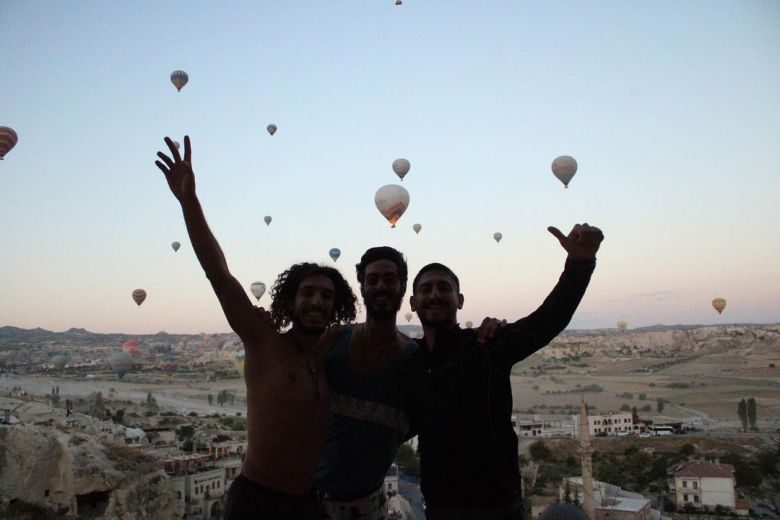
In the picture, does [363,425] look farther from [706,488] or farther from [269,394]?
[706,488]

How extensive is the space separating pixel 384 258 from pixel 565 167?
15862 millimetres

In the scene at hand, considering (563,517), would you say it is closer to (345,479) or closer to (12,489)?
(345,479)

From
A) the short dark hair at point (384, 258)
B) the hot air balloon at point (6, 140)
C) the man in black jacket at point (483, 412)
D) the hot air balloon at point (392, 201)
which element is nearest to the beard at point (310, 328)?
the short dark hair at point (384, 258)

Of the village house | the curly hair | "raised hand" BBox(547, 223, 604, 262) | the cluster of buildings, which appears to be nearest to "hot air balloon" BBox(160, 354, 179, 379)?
the cluster of buildings

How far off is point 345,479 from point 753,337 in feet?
407

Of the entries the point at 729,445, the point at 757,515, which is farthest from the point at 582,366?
the point at 757,515

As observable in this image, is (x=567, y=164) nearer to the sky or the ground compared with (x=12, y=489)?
nearer to the sky

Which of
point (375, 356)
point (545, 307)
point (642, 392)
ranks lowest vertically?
point (642, 392)

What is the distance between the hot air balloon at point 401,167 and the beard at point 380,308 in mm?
18312

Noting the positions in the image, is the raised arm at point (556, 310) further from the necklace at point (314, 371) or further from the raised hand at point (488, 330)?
the necklace at point (314, 371)

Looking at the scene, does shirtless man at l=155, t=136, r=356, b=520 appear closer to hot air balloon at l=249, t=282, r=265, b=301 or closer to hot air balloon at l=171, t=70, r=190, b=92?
hot air balloon at l=171, t=70, r=190, b=92

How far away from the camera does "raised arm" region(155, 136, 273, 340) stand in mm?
2213

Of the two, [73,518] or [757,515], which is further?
[757,515]

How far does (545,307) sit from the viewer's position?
207cm
